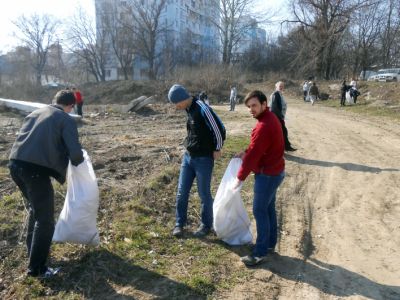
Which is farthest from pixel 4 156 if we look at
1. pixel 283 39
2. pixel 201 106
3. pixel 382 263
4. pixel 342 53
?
pixel 283 39

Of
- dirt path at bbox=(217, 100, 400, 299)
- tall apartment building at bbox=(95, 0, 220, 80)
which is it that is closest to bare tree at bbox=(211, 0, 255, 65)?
tall apartment building at bbox=(95, 0, 220, 80)

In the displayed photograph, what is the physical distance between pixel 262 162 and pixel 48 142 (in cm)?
198

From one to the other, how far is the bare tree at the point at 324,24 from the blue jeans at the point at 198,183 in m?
31.2

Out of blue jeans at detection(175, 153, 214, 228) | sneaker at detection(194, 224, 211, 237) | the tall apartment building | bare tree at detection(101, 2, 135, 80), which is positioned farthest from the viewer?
the tall apartment building

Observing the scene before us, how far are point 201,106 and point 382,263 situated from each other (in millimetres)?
2510

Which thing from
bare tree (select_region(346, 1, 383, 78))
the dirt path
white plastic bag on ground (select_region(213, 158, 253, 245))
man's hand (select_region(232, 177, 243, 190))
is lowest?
the dirt path

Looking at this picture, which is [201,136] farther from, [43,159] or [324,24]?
[324,24]

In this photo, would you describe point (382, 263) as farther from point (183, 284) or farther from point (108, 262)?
point (108, 262)

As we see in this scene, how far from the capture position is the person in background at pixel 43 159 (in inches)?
142

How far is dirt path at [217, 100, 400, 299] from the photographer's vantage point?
374 cm

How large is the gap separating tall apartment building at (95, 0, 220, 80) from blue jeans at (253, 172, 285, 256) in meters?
45.5

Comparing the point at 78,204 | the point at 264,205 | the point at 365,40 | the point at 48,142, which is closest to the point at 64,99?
the point at 48,142

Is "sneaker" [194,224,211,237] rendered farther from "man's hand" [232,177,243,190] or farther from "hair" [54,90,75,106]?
"hair" [54,90,75,106]

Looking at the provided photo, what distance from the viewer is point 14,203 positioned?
5.62m
